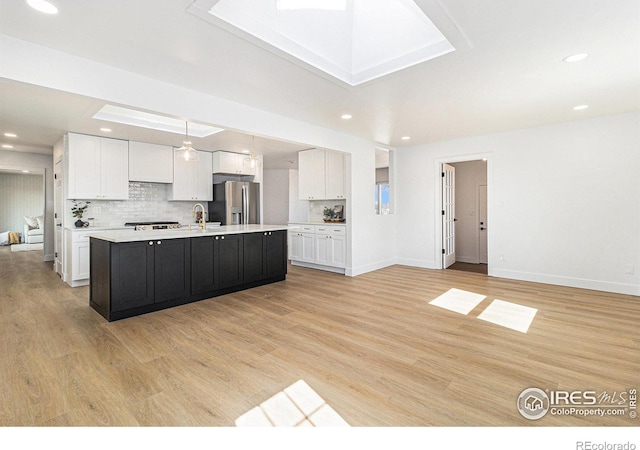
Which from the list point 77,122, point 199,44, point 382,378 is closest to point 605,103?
point 382,378

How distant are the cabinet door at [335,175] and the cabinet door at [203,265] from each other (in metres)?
2.79

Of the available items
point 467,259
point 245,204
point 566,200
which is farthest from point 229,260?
point 467,259

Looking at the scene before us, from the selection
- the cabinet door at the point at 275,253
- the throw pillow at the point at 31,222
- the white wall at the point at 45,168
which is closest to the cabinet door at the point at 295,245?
the cabinet door at the point at 275,253

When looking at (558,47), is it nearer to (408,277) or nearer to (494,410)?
(494,410)

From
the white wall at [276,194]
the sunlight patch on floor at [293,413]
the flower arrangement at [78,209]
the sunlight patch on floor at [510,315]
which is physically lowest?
the sunlight patch on floor at [293,413]

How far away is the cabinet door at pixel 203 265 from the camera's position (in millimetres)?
4027

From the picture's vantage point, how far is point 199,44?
245 cm

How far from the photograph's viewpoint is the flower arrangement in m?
5.38

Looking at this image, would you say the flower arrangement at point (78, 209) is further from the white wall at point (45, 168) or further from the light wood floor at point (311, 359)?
the white wall at point (45, 168)

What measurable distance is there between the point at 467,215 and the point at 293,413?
6848 mm

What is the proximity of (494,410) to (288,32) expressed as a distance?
10.2ft

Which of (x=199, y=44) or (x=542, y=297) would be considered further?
(x=542, y=297)

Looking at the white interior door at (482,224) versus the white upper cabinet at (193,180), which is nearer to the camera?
the white upper cabinet at (193,180)

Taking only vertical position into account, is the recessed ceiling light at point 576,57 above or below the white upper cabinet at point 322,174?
above
